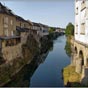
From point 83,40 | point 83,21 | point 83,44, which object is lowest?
point 83,44

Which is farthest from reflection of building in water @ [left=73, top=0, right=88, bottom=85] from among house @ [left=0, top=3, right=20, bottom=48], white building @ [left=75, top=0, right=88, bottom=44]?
house @ [left=0, top=3, right=20, bottom=48]

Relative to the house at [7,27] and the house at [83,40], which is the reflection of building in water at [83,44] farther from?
the house at [7,27]

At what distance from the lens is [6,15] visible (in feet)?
85.9

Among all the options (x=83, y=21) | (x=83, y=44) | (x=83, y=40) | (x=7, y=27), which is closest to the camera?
(x=83, y=44)

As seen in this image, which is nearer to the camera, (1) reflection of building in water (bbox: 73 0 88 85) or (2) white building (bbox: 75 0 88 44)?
(1) reflection of building in water (bbox: 73 0 88 85)

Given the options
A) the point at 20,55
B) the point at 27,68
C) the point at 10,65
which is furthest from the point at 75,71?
the point at 20,55

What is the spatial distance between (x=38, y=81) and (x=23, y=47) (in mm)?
9248

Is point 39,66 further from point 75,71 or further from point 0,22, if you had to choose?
point 75,71

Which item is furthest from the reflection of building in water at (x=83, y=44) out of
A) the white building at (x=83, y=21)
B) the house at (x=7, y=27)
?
the house at (x=7, y=27)

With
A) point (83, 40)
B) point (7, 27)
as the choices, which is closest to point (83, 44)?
point (83, 40)

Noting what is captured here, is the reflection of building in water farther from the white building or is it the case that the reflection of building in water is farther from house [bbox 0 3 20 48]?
house [bbox 0 3 20 48]

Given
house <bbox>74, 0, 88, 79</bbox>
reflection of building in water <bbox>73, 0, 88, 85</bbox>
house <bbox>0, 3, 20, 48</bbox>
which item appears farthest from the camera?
house <bbox>0, 3, 20, 48</bbox>

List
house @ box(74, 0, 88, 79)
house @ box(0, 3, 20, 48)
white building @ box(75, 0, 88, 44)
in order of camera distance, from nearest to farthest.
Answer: house @ box(74, 0, 88, 79) < white building @ box(75, 0, 88, 44) < house @ box(0, 3, 20, 48)

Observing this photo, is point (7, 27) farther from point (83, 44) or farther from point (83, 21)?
point (83, 44)
